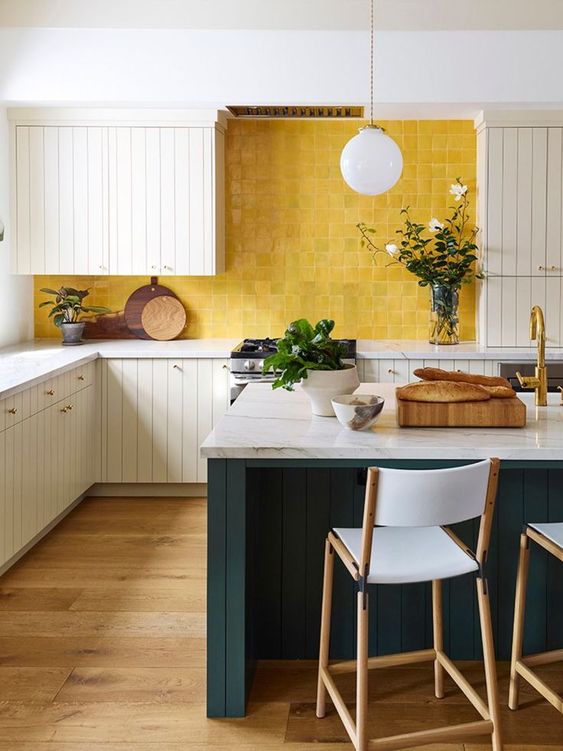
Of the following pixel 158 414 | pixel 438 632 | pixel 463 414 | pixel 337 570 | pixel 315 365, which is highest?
pixel 315 365

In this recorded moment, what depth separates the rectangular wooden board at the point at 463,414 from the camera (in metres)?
2.85

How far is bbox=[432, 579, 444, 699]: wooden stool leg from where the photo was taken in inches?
110

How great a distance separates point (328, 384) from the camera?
297cm

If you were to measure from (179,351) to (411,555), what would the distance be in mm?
2986

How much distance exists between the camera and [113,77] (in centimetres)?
503

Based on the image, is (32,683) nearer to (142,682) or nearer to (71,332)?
(142,682)

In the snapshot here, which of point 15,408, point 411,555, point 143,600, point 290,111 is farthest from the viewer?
point 290,111

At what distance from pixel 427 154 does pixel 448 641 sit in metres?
3.57

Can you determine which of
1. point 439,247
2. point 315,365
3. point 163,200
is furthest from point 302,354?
point 439,247

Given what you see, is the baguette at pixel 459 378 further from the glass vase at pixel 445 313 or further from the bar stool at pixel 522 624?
the glass vase at pixel 445 313

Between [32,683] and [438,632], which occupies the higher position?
[438,632]

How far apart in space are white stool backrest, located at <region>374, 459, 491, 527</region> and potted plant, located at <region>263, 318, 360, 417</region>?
731mm

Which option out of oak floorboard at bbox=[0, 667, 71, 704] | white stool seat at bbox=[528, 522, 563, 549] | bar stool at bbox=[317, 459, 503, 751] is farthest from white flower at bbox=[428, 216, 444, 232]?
oak floorboard at bbox=[0, 667, 71, 704]

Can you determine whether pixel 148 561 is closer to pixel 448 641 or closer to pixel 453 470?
Answer: pixel 448 641
